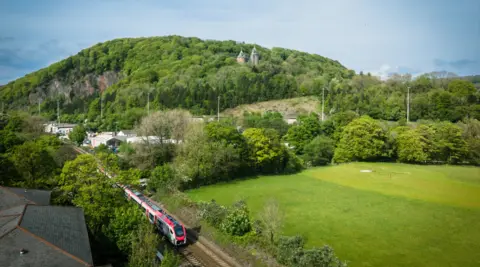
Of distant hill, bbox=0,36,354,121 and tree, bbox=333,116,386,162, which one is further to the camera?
distant hill, bbox=0,36,354,121

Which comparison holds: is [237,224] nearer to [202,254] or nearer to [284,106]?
[202,254]

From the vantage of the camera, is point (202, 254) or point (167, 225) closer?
point (202, 254)

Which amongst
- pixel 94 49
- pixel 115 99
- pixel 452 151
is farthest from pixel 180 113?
pixel 94 49

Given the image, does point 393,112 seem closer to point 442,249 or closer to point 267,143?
point 267,143

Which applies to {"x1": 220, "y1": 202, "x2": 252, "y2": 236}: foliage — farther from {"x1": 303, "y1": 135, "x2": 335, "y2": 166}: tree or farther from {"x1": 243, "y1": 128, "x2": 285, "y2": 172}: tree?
{"x1": 303, "y1": 135, "x2": 335, "y2": 166}: tree

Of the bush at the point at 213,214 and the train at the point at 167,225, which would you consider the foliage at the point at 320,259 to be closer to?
the train at the point at 167,225

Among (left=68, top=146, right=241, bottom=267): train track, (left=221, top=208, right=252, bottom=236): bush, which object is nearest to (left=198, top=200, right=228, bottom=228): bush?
(left=68, top=146, right=241, bottom=267): train track

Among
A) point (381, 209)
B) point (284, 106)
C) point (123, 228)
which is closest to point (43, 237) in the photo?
point (123, 228)
